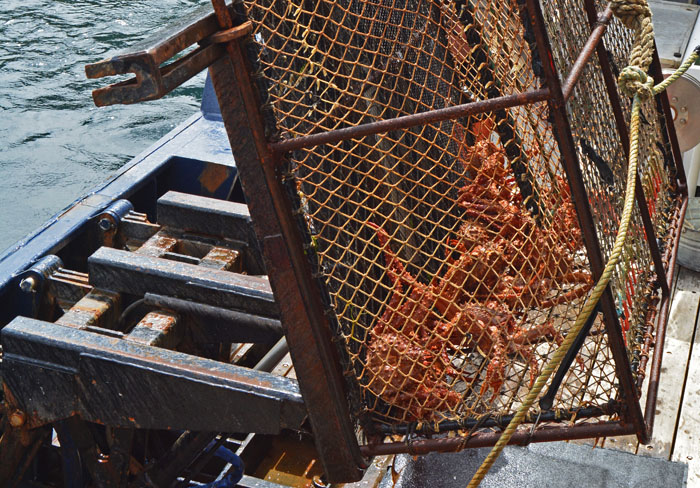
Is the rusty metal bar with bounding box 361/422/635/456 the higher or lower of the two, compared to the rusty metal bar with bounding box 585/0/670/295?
lower

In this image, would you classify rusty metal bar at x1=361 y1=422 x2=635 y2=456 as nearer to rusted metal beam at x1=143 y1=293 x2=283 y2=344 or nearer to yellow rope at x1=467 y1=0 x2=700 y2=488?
yellow rope at x1=467 y1=0 x2=700 y2=488

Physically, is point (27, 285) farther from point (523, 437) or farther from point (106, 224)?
point (523, 437)

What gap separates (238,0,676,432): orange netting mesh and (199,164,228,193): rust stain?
1674 mm

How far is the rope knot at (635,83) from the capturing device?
2373 millimetres

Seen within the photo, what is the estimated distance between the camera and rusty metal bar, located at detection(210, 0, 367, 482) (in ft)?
6.48

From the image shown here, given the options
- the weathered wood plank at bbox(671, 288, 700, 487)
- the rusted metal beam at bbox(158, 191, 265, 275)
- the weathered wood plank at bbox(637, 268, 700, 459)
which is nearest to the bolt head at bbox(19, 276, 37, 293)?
the rusted metal beam at bbox(158, 191, 265, 275)

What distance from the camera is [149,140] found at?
10172 millimetres

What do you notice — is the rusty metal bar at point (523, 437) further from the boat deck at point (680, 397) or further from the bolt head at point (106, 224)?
the bolt head at point (106, 224)

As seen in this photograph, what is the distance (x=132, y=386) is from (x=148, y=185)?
2.30m

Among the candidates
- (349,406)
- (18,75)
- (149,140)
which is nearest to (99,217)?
(349,406)

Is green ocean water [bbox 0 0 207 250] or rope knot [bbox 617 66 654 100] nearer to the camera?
rope knot [bbox 617 66 654 100]

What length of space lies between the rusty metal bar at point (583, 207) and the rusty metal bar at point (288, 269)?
730 mm

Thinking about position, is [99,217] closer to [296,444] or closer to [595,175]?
[296,444]

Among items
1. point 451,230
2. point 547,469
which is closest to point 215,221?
point 451,230
